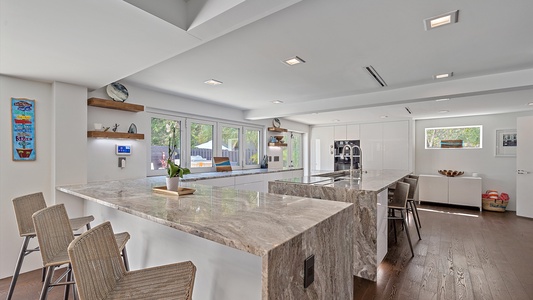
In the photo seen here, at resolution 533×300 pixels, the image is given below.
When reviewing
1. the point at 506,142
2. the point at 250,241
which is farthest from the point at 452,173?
the point at 250,241

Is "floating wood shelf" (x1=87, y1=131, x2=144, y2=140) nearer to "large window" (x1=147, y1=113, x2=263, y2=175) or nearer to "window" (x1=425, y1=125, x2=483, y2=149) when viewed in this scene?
"large window" (x1=147, y1=113, x2=263, y2=175)

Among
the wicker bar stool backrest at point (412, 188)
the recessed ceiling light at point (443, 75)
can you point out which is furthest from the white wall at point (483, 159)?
the recessed ceiling light at point (443, 75)

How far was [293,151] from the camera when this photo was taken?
24.4ft

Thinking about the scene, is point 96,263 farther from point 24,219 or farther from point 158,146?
point 158,146

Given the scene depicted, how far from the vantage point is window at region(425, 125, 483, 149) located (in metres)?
6.16

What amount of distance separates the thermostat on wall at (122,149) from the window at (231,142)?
77.1 inches

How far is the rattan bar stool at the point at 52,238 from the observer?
1.44 metres

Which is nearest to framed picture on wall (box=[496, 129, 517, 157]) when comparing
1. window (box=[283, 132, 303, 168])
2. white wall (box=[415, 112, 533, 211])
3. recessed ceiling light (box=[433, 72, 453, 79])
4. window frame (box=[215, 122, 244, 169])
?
white wall (box=[415, 112, 533, 211])

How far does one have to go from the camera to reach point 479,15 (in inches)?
69.8

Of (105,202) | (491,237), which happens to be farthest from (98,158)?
(491,237)

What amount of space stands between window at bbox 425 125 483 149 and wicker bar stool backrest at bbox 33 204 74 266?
25.2 feet

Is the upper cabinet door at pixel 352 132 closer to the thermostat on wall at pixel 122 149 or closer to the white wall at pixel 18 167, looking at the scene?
the thermostat on wall at pixel 122 149

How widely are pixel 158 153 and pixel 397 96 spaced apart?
3.82m

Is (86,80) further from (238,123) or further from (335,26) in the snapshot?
(238,123)
